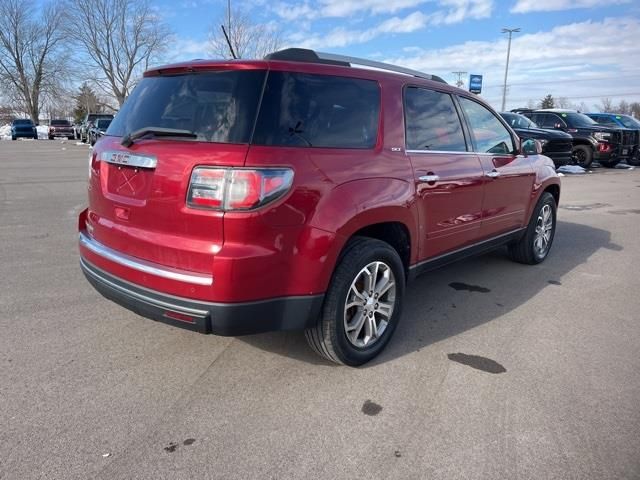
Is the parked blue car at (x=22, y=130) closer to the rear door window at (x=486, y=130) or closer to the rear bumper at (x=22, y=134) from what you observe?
the rear bumper at (x=22, y=134)

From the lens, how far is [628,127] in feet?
63.9

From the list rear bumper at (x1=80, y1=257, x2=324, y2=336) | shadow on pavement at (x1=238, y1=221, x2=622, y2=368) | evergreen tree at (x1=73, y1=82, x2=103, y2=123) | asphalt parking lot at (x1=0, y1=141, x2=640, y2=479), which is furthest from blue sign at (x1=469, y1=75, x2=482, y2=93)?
evergreen tree at (x1=73, y1=82, x2=103, y2=123)

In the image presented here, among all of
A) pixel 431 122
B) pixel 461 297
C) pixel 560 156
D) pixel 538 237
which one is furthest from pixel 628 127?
pixel 431 122

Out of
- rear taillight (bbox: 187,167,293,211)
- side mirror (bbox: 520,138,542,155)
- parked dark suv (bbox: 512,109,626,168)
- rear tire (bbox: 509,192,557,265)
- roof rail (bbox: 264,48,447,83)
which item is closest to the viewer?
rear taillight (bbox: 187,167,293,211)

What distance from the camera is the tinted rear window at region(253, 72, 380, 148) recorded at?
2576mm

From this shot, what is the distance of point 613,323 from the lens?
13.2 feet

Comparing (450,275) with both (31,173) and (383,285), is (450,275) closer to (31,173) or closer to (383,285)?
(383,285)

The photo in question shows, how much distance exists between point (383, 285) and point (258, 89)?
1503 millimetres

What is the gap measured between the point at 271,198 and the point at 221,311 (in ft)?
2.07

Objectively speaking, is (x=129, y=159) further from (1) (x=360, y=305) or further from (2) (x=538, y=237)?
(2) (x=538, y=237)

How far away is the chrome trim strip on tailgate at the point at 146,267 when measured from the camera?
8.27ft

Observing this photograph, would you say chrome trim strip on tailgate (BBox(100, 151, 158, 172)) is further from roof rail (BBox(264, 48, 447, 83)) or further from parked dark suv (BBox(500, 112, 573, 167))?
parked dark suv (BBox(500, 112, 573, 167))

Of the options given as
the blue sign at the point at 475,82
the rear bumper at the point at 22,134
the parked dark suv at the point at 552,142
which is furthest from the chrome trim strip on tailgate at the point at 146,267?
the rear bumper at the point at 22,134

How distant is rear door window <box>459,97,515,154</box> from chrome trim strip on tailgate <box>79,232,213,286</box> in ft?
9.29
